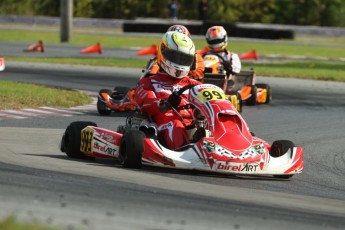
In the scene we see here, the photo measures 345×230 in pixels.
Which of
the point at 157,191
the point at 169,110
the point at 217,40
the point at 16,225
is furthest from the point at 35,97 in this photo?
the point at 16,225

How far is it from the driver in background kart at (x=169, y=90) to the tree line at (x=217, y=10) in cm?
4021

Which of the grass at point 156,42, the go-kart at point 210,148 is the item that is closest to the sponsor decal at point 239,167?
the go-kart at point 210,148

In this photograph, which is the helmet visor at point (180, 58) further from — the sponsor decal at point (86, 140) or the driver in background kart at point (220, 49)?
the driver in background kart at point (220, 49)

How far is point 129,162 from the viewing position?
910 centimetres

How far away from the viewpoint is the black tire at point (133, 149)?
29.7 feet

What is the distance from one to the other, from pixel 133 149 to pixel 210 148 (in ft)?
2.17

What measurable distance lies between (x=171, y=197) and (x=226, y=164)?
176cm

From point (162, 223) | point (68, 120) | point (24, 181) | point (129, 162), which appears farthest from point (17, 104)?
point (162, 223)

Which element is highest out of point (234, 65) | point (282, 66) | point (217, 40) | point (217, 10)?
point (217, 40)

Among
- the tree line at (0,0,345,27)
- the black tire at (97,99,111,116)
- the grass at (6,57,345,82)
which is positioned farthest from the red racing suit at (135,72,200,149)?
the tree line at (0,0,345,27)

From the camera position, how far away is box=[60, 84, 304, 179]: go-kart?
29.2 ft

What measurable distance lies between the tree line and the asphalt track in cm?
3775

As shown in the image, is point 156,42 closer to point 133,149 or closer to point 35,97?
point 35,97

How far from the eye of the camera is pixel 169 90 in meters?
10.2
